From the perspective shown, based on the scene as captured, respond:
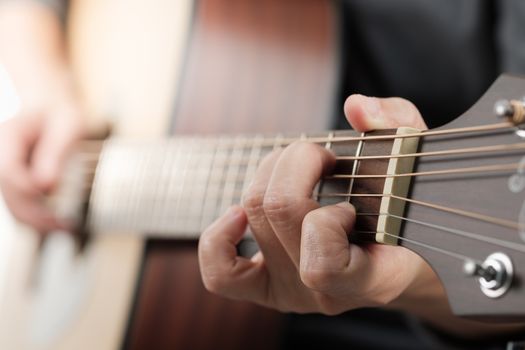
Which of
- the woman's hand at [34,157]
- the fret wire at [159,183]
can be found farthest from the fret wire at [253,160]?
the woman's hand at [34,157]

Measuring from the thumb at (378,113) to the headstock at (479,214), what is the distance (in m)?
0.04

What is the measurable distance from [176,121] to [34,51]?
320 mm

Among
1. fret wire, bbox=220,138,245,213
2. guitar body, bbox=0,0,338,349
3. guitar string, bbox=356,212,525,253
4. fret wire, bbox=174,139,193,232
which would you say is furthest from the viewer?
guitar body, bbox=0,0,338,349

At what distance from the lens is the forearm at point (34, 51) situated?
3.85ft

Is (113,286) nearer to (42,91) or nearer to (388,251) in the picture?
(42,91)

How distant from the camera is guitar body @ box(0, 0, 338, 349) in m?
0.99

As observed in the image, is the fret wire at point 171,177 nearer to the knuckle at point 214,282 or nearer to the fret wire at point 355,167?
the knuckle at point 214,282

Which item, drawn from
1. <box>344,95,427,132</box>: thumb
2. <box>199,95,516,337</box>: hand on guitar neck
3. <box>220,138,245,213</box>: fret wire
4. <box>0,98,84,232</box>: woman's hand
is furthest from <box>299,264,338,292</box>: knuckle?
<box>0,98,84,232</box>: woman's hand

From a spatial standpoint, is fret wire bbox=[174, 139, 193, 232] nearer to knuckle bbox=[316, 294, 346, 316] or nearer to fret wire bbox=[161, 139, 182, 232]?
fret wire bbox=[161, 139, 182, 232]

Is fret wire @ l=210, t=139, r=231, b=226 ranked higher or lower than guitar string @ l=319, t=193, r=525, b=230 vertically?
higher

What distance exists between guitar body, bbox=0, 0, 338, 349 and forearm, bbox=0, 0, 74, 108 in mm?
72

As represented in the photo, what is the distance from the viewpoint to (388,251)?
55 centimetres

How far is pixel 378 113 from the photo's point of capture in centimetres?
55

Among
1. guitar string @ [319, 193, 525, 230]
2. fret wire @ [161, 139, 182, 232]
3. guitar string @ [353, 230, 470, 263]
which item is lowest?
guitar string @ [353, 230, 470, 263]
